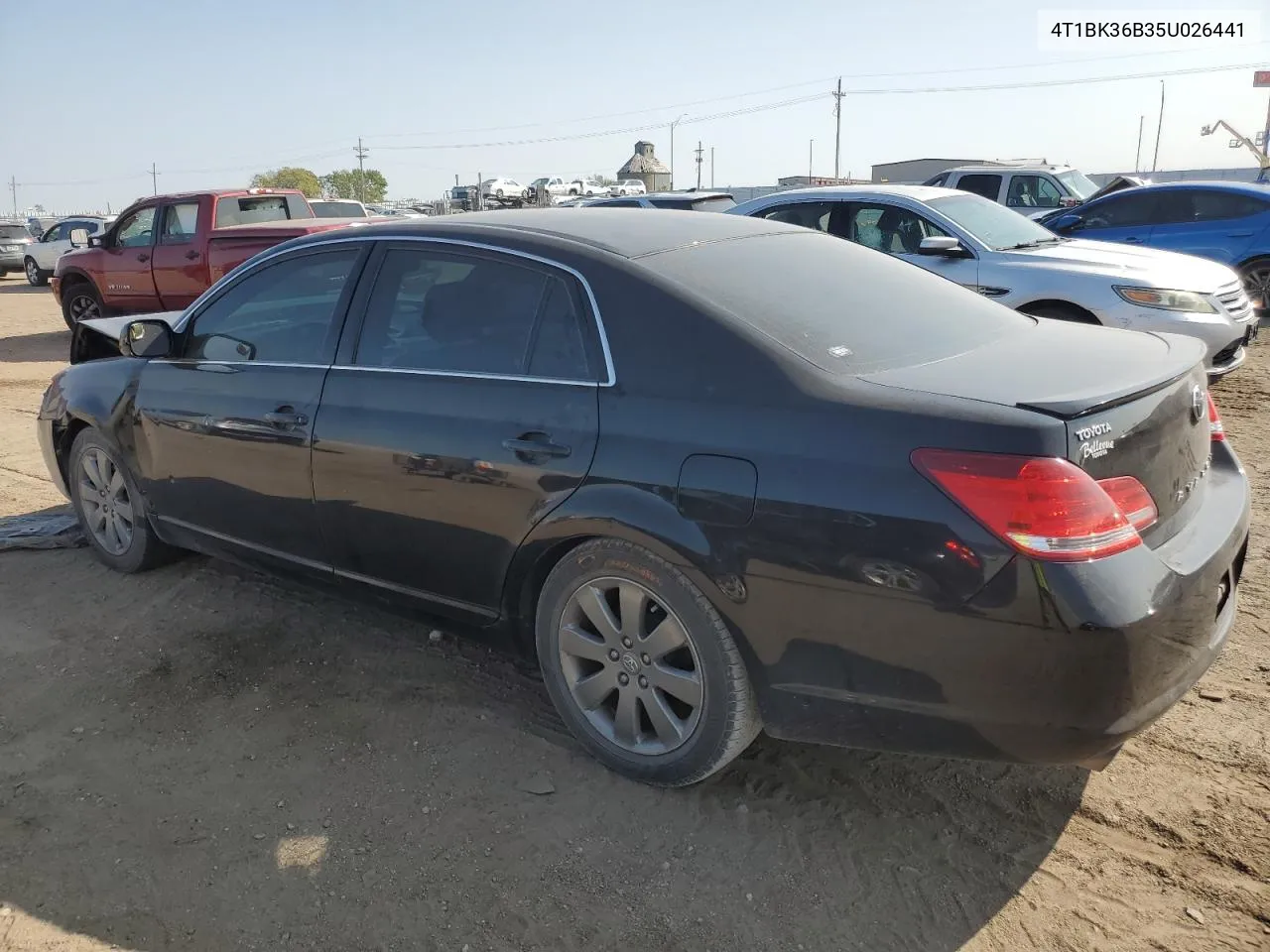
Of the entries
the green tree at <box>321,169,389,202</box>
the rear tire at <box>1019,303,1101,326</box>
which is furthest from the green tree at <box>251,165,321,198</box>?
the rear tire at <box>1019,303,1101,326</box>

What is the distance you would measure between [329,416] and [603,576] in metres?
1.27

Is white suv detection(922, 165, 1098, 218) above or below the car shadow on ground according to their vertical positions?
above

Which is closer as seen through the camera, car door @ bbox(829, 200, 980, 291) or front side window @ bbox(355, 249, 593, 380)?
front side window @ bbox(355, 249, 593, 380)

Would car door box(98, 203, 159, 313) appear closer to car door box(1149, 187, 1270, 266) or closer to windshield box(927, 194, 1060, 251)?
windshield box(927, 194, 1060, 251)

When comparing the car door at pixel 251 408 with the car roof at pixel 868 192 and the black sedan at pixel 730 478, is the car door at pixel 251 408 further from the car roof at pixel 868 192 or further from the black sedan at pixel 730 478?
the car roof at pixel 868 192

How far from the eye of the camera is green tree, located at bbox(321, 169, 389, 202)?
3351 inches

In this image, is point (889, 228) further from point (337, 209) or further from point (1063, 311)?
point (337, 209)

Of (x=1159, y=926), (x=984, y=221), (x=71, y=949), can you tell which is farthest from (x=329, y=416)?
(x=984, y=221)

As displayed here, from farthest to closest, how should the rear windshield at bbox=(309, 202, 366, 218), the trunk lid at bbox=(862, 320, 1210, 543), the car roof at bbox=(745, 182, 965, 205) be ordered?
the rear windshield at bbox=(309, 202, 366, 218) → the car roof at bbox=(745, 182, 965, 205) → the trunk lid at bbox=(862, 320, 1210, 543)

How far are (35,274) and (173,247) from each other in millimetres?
15414

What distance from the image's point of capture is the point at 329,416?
11.5 ft

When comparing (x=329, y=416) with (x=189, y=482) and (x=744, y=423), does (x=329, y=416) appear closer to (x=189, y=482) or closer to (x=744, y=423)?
(x=189, y=482)

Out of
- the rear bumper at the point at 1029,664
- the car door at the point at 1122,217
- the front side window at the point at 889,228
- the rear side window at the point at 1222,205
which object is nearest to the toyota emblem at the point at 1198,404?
the rear bumper at the point at 1029,664

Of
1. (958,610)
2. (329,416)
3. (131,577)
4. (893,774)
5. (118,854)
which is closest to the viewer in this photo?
(958,610)
